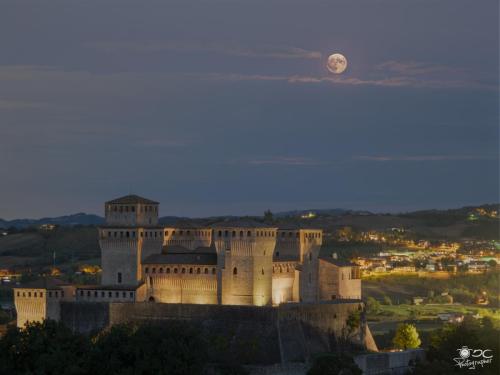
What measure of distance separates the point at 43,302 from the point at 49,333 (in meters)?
9.93

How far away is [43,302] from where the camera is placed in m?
79.9

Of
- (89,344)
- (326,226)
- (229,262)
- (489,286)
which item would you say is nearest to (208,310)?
(229,262)

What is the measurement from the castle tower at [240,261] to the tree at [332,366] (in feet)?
26.1

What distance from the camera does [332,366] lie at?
7200 cm

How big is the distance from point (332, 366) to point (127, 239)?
16362mm

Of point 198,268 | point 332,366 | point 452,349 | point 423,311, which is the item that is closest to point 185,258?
point 198,268

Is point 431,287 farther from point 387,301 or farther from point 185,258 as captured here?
point 185,258

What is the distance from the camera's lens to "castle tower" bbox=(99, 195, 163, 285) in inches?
3216

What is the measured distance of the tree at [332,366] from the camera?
236ft

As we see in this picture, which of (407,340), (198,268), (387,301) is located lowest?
(407,340)

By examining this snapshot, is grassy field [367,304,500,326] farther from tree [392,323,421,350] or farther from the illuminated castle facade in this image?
the illuminated castle facade

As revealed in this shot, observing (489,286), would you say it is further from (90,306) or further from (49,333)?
(49,333)

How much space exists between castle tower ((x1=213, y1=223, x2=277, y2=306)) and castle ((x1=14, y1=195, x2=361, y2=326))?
2.2 inches

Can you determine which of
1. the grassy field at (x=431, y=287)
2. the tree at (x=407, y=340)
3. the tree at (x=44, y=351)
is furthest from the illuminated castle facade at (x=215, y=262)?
the grassy field at (x=431, y=287)
